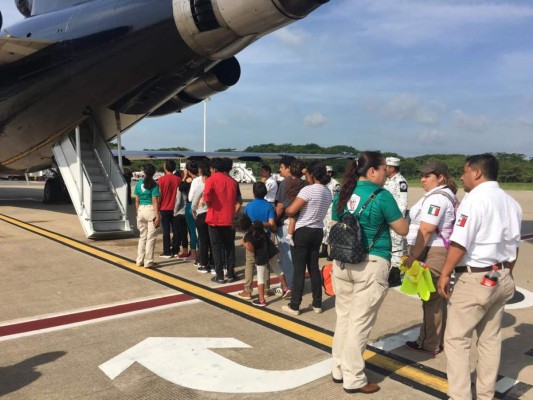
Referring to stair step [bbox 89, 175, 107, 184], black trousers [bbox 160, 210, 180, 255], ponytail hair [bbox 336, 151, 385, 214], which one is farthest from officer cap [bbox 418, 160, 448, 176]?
stair step [bbox 89, 175, 107, 184]

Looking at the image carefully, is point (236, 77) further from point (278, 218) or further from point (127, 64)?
point (278, 218)

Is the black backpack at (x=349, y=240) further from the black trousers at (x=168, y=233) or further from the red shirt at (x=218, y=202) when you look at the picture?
the black trousers at (x=168, y=233)

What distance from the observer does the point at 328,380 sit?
3748 millimetres

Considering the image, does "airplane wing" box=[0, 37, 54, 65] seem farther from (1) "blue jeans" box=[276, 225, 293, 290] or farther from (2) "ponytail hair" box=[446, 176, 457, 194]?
(2) "ponytail hair" box=[446, 176, 457, 194]

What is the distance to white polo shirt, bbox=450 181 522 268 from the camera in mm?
3242

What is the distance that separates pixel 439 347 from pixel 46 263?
6460mm

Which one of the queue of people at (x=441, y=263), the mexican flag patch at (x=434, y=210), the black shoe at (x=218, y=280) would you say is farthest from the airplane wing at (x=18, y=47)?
the mexican flag patch at (x=434, y=210)

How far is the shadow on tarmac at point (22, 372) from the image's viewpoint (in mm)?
3555

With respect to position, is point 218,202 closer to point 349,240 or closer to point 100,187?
point 349,240

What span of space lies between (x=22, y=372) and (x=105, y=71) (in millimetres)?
7190

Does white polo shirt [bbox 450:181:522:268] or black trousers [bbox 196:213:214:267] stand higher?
white polo shirt [bbox 450:181:522:268]

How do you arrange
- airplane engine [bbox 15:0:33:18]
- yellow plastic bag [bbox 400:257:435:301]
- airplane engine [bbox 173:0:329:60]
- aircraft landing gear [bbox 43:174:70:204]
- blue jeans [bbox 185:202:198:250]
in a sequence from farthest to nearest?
aircraft landing gear [bbox 43:174:70:204], airplane engine [bbox 15:0:33:18], blue jeans [bbox 185:202:198:250], airplane engine [bbox 173:0:329:60], yellow plastic bag [bbox 400:257:435:301]

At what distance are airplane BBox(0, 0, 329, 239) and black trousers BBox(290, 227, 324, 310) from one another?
356cm

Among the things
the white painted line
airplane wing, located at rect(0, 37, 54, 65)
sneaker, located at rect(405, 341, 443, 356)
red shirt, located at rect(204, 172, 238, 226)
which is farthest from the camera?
airplane wing, located at rect(0, 37, 54, 65)
